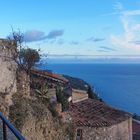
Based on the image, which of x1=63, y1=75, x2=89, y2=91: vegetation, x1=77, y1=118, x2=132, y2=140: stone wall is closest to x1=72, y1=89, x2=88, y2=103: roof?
x1=77, y1=118, x2=132, y2=140: stone wall

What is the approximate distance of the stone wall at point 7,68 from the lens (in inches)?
676

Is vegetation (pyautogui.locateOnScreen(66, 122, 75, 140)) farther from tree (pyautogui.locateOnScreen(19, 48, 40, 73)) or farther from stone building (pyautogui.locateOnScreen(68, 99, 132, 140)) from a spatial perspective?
tree (pyautogui.locateOnScreen(19, 48, 40, 73))

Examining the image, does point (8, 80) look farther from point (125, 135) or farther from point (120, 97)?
point (120, 97)

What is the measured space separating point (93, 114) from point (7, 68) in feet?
44.0

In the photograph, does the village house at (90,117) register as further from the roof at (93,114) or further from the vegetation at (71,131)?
the vegetation at (71,131)

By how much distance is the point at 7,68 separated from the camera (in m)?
17.7

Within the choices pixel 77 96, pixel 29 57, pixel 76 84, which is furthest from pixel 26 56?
Answer: pixel 76 84

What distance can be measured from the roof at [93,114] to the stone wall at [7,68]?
32.9 feet

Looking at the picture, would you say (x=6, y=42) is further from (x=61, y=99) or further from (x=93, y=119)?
(x=93, y=119)

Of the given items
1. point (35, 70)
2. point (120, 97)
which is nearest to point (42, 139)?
point (35, 70)

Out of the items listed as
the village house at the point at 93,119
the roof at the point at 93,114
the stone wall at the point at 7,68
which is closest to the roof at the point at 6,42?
the stone wall at the point at 7,68

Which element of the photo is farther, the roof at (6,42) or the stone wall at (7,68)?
the roof at (6,42)

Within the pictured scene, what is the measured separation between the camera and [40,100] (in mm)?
21609

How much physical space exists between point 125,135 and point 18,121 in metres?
16.4
